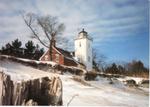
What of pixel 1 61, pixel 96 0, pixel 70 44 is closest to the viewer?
pixel 1 61

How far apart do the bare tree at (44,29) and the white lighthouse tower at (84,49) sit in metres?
0.13

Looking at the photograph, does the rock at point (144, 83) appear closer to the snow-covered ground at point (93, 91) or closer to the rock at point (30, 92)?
the snow-covered ground at point (93, 91)

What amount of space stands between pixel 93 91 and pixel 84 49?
38 cm

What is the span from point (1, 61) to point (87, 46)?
2.67 ft

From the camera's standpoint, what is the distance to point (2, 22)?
256 cm

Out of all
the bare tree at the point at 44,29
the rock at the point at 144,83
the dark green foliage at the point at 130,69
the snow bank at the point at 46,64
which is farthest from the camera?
the rock at the point at 144,83

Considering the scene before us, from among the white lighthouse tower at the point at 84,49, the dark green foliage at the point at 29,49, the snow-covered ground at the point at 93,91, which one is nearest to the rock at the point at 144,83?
the snow-covered ground at the point at 93,91

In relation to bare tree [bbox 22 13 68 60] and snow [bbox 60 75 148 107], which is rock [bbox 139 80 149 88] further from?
bare tree [bbox 22 13 68 60]

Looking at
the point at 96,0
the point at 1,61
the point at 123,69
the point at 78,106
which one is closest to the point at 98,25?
the point at 96,0

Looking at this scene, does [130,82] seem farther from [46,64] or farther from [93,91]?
[46,64]

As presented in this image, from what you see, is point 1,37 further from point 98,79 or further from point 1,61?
point 98,79

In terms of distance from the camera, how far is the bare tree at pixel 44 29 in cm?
262

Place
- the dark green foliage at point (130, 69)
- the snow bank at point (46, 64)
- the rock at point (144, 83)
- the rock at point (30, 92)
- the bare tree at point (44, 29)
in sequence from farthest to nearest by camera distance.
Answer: the rock at point (144, 83)
the dark green foliage at point (130, 69)
the bare tree at point (44, 29)
the snow bank at point (46, 64)
the rock at point (30, 92)

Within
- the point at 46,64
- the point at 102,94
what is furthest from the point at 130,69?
the point at 46,64
